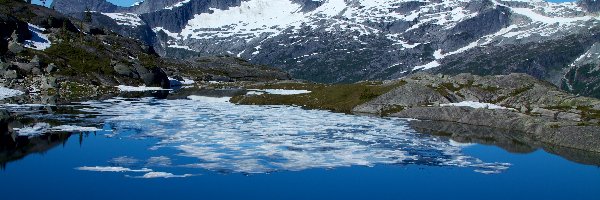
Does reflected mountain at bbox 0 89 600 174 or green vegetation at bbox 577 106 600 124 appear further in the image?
green vegetation at bbox 577 106 600 124

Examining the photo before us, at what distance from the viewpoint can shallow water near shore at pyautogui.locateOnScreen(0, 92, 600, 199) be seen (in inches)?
1201

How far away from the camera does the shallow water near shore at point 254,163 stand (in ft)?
100

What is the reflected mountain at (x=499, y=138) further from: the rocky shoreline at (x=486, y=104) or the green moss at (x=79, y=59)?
the green moss at (x=79, y=59)

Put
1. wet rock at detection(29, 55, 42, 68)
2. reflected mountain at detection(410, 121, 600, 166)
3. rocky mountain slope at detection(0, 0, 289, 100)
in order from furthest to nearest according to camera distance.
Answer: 1. wet rock at detection(29, 55, 42, 68)
2. rocky mountain slope at detection(0, 0, 289, 100)
3. reflected mountain at detection(410, 121, 600, 166)

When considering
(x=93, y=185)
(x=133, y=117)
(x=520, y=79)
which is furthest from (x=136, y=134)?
(x=520, y=79)

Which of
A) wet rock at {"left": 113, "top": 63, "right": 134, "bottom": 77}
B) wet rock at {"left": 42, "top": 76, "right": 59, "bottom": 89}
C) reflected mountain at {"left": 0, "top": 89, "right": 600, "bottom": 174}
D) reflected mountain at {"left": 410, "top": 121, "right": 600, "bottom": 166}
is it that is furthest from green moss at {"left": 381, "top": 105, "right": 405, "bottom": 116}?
wet rock at {"left": 113, "top": 63, "right": 134, "bottom": 77}

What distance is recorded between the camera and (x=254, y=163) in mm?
38312

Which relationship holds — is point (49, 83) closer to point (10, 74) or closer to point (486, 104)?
point (10, 74)

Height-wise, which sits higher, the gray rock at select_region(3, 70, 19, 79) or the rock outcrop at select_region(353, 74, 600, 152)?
the gray rock at select_region(3, 70, 19, 79)

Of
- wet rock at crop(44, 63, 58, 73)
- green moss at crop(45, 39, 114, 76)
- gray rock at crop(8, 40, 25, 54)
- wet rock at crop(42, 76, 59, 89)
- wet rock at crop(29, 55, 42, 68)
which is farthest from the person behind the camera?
gray rock at crop(8, 40, 25, 54)

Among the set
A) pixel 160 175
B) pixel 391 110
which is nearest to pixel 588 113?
pixel 391 110

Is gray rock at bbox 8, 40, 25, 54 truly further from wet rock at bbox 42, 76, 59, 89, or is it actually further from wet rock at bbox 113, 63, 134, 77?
wet rock at bbox 42, 76, 59, 89

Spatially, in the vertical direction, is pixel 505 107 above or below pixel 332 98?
above

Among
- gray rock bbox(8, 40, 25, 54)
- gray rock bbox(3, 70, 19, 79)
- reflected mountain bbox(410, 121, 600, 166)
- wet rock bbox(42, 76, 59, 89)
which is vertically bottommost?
reflected mountain bbox(410, 121, 600, 166)
